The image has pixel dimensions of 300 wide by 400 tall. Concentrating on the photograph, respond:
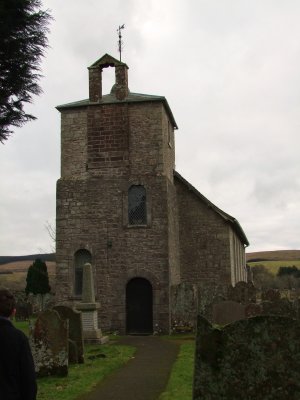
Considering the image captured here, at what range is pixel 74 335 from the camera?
1173 centimetres

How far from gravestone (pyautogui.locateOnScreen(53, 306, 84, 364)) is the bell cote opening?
11.8m

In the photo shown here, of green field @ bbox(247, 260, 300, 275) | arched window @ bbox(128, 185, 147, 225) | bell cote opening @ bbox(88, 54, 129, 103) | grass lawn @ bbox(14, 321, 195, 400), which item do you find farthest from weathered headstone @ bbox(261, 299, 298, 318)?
green field @ bbox(247, 260, 300, 275)

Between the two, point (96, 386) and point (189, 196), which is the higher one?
point (189, 196)

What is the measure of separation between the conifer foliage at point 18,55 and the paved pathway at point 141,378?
5560 millimetres

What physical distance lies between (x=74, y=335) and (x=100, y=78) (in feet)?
43.8

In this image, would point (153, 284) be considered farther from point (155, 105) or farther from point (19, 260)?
point (19, 260)

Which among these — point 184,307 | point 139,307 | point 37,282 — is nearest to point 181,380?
point 184,307

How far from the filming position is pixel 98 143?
2112 cm

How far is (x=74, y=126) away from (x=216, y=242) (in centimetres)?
816

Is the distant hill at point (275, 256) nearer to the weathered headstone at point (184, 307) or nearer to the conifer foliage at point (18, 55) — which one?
the weathered headstone at point (184, 307)

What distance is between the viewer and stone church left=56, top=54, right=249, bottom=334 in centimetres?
1995

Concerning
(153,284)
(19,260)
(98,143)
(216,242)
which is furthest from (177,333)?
(19,260)

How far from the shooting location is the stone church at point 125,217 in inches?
786

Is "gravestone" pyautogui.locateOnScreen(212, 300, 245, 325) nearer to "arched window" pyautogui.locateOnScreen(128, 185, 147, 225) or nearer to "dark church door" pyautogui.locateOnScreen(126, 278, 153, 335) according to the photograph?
"dark church door" pyautogui.locateOnScreen(126, 278, 153, 335)
